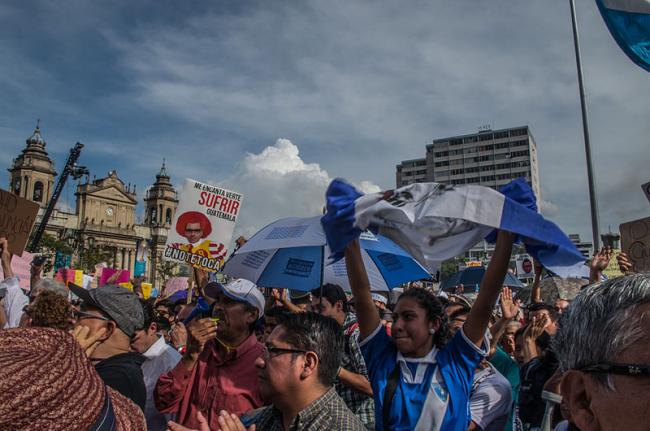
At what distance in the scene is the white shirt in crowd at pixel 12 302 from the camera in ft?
18.0

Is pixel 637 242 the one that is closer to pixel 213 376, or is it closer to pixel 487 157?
pixel 213 376

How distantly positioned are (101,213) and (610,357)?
97.2 meters

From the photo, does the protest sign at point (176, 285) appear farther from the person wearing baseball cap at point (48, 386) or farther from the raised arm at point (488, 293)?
the person wearing baseball cap at point (48, 386)

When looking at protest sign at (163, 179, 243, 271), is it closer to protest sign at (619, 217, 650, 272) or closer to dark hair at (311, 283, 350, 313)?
dark hair at (311, 283, 350, 313)

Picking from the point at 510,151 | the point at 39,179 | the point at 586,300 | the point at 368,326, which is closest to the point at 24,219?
the point at 368,326

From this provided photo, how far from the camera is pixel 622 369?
116 cm

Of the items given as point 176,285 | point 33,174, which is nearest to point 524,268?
point 176,285

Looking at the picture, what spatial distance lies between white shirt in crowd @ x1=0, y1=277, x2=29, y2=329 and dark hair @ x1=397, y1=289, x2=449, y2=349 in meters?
4.46

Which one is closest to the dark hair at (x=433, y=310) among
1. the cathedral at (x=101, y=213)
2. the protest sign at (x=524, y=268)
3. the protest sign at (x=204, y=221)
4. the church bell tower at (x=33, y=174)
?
the protest sign at (x=204, y=221)

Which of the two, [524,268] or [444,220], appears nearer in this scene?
[444,220]

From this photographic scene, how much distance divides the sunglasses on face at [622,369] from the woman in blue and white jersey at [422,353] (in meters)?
1.38

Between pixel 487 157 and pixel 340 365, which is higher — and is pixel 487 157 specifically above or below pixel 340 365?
above

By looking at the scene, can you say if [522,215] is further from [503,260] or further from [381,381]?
[381,381]

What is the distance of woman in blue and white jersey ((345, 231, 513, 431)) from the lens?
268 centimetres
